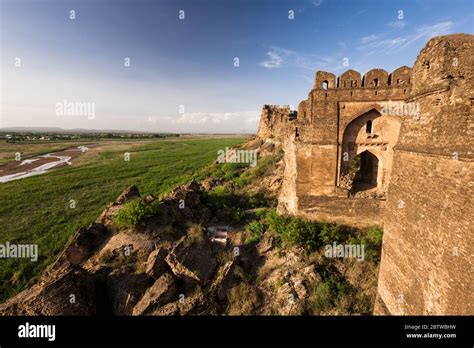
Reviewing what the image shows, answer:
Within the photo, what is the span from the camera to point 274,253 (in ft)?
33.0

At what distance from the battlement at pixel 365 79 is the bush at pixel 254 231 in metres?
7.18

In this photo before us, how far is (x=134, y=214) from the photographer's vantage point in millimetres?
10555

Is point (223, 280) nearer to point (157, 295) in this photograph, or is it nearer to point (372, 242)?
point (157, 295)

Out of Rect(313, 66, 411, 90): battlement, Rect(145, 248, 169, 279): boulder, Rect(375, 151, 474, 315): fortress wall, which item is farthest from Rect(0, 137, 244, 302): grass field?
Rect(313, 66, 411, 90): battlement

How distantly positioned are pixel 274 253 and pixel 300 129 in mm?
5912

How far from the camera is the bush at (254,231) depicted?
10953 millimetres

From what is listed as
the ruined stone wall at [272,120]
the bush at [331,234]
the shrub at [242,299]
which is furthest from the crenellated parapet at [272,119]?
the shrub at [242,299]

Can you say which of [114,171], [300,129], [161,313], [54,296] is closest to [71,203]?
[114,171]
